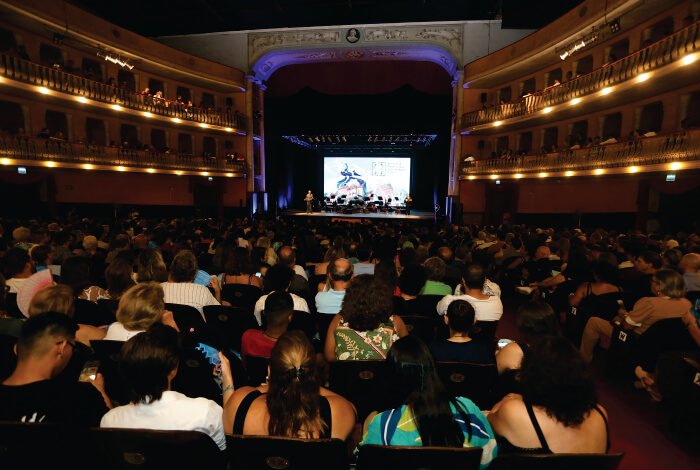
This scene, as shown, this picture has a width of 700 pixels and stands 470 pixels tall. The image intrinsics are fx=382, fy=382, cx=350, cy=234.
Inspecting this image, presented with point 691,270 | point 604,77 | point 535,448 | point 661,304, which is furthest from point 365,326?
point 604,77

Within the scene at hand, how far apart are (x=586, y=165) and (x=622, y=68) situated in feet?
10.1

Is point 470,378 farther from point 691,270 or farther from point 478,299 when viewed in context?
point 691,270

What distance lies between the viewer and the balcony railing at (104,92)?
40.1ft

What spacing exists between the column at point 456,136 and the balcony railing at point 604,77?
1.83 feet

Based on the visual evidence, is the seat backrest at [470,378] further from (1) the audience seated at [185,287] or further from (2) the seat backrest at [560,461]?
(1) the audience seated at [185,287]

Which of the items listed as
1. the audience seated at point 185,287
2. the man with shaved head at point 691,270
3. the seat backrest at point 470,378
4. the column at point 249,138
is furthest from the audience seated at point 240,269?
the column at point 249,138

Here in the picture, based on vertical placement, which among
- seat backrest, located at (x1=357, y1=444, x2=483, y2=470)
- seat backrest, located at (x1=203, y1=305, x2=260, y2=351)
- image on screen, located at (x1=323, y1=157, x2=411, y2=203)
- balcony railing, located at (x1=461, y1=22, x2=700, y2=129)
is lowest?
seat backrest, located at (x1=203, y1=305, x2=260, y2=351)

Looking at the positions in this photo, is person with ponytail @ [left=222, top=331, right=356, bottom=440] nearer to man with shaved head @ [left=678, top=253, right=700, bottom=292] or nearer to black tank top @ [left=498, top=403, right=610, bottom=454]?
black tank top @ [left=498, top=403, right=610, bottom=454]

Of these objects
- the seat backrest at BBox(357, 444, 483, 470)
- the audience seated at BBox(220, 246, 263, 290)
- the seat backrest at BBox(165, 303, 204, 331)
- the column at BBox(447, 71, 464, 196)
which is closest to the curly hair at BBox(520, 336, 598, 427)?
the seat backrest at BBox(357, 444, 483, 470)

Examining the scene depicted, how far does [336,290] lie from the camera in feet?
12.1

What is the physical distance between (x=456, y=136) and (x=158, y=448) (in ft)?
63.6

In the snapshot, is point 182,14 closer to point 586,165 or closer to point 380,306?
point 586,165

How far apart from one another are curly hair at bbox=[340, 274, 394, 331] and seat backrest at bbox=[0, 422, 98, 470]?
151cm

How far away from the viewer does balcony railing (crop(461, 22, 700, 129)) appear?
9.34m
